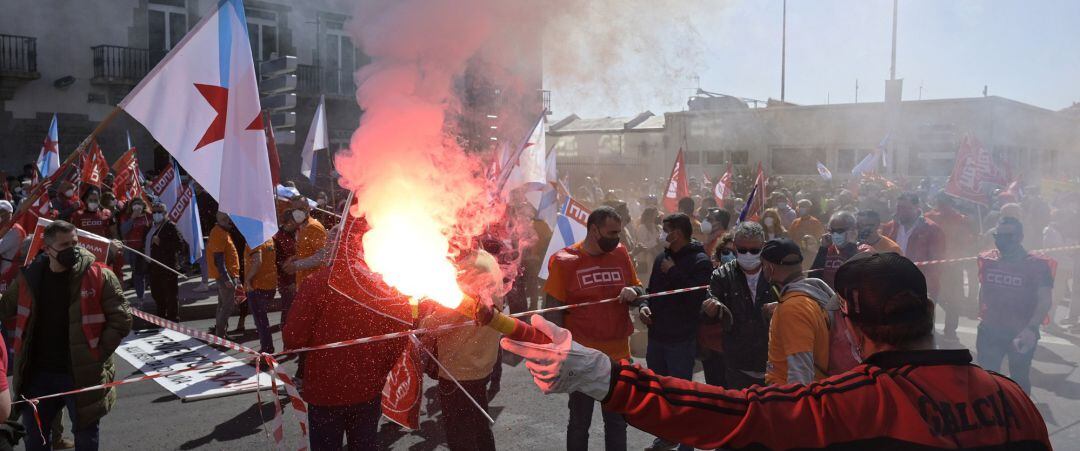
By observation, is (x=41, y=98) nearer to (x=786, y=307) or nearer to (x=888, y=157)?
(x=786, y=307)

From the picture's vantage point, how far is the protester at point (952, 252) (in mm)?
9477

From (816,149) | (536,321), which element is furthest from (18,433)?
(816,149)

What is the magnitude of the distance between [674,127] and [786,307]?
29.5 metres

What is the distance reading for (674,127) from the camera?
32250 mm

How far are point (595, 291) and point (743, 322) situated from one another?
3.37 feet

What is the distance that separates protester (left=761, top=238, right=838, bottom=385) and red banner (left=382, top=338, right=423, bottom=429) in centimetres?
200

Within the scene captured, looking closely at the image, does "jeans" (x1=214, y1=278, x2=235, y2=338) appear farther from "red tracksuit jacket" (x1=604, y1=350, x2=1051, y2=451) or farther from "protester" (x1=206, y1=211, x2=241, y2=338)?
"red tracksuit jacket" (x1=604, y1=350, x2=1051, y2=451)

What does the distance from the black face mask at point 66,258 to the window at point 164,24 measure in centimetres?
955

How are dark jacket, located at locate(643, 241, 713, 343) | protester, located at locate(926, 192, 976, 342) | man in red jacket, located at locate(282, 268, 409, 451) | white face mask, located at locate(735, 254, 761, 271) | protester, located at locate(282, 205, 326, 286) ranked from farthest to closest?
protester, located at locate(926, 192, 976, 342)
protester, located at locate(282, 205, 326, 286)
dark jacket, located at locate(643, 241, 713, 343)
white face mask, located at locate(735, 254, 761, 271)
man in red jacket, located at locate(282, 268, 409, 451)

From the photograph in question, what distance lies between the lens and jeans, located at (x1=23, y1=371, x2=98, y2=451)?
15.1 feet

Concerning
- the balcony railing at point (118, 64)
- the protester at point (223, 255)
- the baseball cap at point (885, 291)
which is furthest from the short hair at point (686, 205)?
the balcony railing at point (118, 64)

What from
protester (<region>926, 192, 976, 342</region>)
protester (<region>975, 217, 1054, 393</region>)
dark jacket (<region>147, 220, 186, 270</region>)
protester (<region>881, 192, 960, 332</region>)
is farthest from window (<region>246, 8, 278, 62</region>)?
protester (<region>926, 192, 976, 342</region>)

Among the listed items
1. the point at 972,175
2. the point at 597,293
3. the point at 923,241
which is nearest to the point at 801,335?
the point at 597,293

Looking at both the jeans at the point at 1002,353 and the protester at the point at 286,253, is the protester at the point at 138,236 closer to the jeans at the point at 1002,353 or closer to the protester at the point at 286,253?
the protester at the point at 286,253
